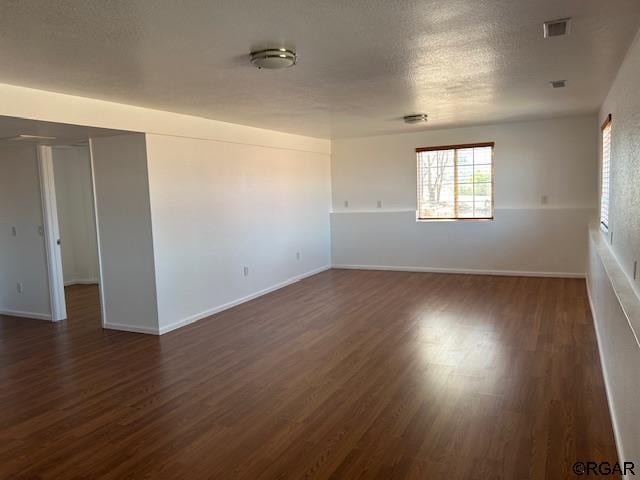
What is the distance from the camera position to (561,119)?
264 inches

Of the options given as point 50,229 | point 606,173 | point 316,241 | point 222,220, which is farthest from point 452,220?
point 50,229

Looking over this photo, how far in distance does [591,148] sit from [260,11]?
237 inches

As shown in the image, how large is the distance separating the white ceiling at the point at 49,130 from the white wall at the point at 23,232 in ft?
2.69

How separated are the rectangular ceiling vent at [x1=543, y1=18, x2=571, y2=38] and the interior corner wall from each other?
3648mm

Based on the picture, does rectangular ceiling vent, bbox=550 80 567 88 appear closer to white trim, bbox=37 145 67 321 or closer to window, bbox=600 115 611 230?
window, bbox=600 115 611 230

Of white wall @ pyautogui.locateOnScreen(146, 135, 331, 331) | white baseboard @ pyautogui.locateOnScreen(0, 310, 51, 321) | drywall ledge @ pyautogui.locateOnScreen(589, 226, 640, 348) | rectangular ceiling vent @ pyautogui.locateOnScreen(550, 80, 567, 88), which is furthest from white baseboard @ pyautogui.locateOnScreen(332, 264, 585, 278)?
white baseboard @ pyautogui.locateOnScreen(0, 310, 51, 321)

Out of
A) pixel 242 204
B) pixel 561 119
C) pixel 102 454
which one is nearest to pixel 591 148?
pixel 561 119

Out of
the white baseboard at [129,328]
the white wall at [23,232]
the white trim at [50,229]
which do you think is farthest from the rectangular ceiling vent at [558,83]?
the white wall at [23,232]

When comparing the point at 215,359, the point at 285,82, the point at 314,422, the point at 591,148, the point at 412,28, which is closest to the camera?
the point at 412,28

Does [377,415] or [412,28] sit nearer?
[412,28]

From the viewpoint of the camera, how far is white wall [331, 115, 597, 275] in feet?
22.1

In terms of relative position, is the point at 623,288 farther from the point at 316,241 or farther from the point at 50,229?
the point at 316,241

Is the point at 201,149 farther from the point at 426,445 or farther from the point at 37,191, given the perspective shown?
the point at 426,445

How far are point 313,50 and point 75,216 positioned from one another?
649 cm
